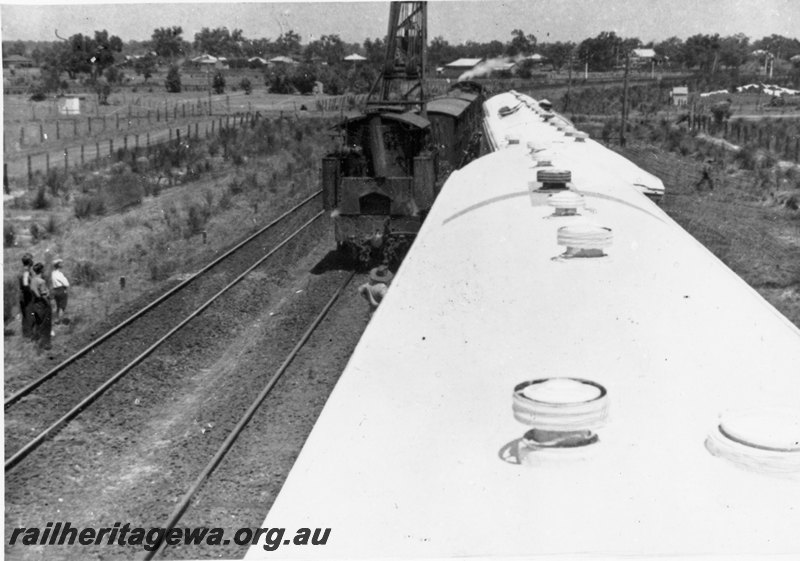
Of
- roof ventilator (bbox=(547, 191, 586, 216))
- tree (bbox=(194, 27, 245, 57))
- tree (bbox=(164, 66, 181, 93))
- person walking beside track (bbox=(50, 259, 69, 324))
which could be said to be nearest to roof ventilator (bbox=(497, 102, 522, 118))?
person walking beside track (bbox=(50, 259, 69, 324))

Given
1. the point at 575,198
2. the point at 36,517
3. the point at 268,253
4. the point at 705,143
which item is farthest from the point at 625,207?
the point at 705,143

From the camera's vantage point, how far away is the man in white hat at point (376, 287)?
10750mm

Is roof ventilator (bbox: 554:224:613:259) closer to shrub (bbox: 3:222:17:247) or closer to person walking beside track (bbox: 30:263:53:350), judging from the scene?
person walking beside track (bbox: 30:263:53:350)

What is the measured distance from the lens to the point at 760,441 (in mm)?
3580

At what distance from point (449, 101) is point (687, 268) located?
57.4ft

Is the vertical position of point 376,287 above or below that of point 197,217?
above

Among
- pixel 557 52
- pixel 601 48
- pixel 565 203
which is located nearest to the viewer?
pixel 565 203

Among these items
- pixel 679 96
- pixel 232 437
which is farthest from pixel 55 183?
pixel 679 96

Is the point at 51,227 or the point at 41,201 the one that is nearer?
the point at 51,227

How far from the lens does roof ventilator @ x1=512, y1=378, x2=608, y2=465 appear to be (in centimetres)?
378

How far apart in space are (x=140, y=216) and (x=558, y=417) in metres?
19.1

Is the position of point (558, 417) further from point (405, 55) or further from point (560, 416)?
point (405, 55)

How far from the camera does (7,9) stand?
9188 millimetres

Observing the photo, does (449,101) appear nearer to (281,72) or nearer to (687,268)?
(687,268)
